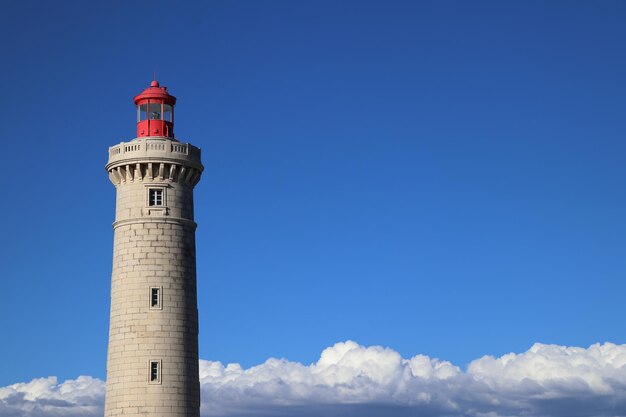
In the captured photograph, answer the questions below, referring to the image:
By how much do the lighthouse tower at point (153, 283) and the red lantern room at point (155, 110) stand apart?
3.34ft

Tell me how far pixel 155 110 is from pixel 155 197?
19.7ft

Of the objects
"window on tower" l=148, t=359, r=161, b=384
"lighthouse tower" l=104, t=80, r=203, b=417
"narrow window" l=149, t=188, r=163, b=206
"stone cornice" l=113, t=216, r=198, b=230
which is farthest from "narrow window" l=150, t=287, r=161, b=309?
"narrow window" l=149, t=188, r=163, b=206

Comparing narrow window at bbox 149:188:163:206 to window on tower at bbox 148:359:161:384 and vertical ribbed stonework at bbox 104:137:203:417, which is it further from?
window on tower at bbox 148:359:161:384

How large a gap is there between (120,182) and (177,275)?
623cm

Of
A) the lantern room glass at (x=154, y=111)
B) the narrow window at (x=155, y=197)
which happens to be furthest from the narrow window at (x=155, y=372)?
the lantern room glass at (x=154, y=111)

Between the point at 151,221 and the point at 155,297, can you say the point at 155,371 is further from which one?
the point at 151,221

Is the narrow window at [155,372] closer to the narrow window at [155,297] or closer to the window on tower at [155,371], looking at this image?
the window on tower at [155,371]

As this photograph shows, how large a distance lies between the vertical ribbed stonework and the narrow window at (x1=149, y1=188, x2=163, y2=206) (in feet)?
0.18

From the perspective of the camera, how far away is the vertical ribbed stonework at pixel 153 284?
72938 millimetres

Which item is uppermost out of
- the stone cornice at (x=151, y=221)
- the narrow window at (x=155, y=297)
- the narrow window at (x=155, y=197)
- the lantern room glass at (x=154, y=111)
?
the lantern room glass at (x=154, y=111)

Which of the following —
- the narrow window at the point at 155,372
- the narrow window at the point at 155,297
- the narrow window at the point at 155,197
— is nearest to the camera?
the narrow window at the point at 155,372

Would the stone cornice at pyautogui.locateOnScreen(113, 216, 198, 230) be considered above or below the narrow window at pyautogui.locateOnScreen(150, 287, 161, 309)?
above

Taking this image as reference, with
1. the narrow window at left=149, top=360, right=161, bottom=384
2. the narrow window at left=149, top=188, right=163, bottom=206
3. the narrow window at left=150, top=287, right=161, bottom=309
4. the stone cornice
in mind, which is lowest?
the narrow window at left=149, top=360, right=161, bottom=384

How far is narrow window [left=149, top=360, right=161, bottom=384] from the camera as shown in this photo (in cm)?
7288
